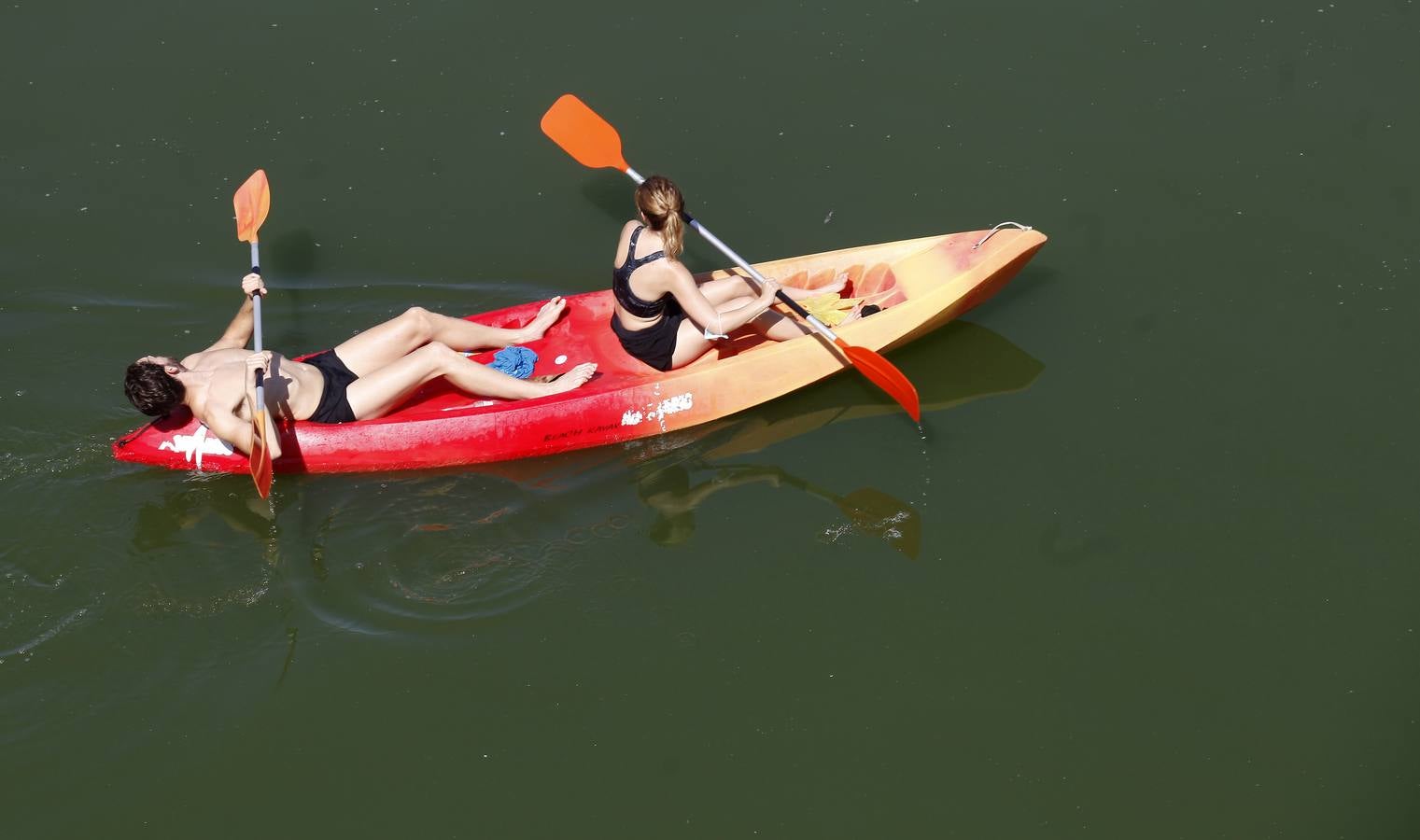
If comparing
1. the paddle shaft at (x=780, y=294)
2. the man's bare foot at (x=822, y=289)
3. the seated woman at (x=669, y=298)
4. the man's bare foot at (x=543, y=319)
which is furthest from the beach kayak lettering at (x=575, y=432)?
the man's bare foot at (x=822, y=289)

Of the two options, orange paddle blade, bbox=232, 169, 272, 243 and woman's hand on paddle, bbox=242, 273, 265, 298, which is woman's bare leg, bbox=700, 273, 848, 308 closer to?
woman's hand on paddle, bbox=242, 273, 265, 298

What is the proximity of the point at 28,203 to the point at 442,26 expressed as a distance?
288cm

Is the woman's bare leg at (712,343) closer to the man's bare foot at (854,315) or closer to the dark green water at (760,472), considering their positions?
the man's bare foot at (854,315)

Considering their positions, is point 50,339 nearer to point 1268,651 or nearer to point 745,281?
point 745,281

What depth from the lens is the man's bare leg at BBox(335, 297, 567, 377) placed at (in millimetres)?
6320

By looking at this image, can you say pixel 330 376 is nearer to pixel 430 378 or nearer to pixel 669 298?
pixel 430 378

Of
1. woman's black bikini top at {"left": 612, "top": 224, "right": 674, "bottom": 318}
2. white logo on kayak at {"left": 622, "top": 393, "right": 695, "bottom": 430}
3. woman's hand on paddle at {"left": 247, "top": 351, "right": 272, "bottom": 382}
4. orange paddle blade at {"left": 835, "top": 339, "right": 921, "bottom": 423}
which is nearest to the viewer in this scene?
woman's hand on paddle at {"left": 247, "top": 351, "right": 272, "bottom": 382}

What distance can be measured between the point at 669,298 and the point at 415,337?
130 cm

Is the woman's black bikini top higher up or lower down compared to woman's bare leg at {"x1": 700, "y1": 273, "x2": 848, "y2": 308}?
higher up

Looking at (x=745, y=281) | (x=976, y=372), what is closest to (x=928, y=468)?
(x=976, y=372)

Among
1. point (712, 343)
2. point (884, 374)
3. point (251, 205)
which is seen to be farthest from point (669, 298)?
point (251, 205)

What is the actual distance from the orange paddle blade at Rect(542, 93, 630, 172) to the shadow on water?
1.73 m

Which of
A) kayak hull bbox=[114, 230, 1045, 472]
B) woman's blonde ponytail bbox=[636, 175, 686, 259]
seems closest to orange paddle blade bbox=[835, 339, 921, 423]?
kayak hull bbox=[114, 230, 1045, 472]

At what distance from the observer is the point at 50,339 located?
6.88 metres
